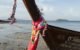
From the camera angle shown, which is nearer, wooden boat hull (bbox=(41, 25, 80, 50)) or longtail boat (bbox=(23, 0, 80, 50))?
longtail boat (bbox=(23, 0, 80, 50))

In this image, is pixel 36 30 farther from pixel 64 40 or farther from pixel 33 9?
pixel 64 40

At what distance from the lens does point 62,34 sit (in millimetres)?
11914

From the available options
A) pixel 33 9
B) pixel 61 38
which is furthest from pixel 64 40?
pixel 33 9

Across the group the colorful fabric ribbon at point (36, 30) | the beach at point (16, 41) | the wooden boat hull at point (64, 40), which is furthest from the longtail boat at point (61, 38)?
the beach at point (16, 41)

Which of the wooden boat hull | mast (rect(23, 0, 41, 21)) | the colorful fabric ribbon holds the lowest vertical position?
the wooden boat hull

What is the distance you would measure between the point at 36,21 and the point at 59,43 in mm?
3610

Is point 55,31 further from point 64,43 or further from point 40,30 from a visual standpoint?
point 40,30

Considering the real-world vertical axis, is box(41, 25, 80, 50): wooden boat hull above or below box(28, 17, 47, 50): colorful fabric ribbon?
below

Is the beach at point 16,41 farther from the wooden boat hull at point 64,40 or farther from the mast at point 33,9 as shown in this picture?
the mast at point 33,9

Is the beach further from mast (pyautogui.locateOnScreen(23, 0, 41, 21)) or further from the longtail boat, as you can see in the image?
mast (pyautogui.locateOnScreen(23, 0, 41, 21))

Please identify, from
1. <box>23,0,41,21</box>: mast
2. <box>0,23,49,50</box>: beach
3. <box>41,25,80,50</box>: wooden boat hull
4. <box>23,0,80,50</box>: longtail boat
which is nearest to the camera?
<box>23,0,41,21</box>: mast

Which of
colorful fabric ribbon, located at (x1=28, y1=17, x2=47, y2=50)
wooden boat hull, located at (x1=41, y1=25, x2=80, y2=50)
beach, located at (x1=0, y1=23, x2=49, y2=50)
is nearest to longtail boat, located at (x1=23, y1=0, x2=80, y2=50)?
wooden boat hull, located at (x1=41, y1=25, x2=80, y2=50)

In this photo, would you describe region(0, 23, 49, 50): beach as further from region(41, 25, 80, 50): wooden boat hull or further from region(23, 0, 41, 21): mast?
region(23, 0, 41, 21): mast

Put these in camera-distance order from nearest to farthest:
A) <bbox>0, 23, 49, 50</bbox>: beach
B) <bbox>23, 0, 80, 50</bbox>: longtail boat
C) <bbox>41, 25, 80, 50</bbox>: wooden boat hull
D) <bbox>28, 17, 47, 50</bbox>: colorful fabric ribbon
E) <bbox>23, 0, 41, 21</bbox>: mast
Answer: <bbox>23, 0, 41, 21</bbox>: mast → <bbox>28, 17, 47, 50</bbox>: colorful fabric ribbon → <bbox>23, 0, 80, 50</bbox>: longtail boat → <bbox>41, 25, 80, 50</bbox>: wooden boat hull → <bbox>0, 23, 49, 50</bbox>: beach
